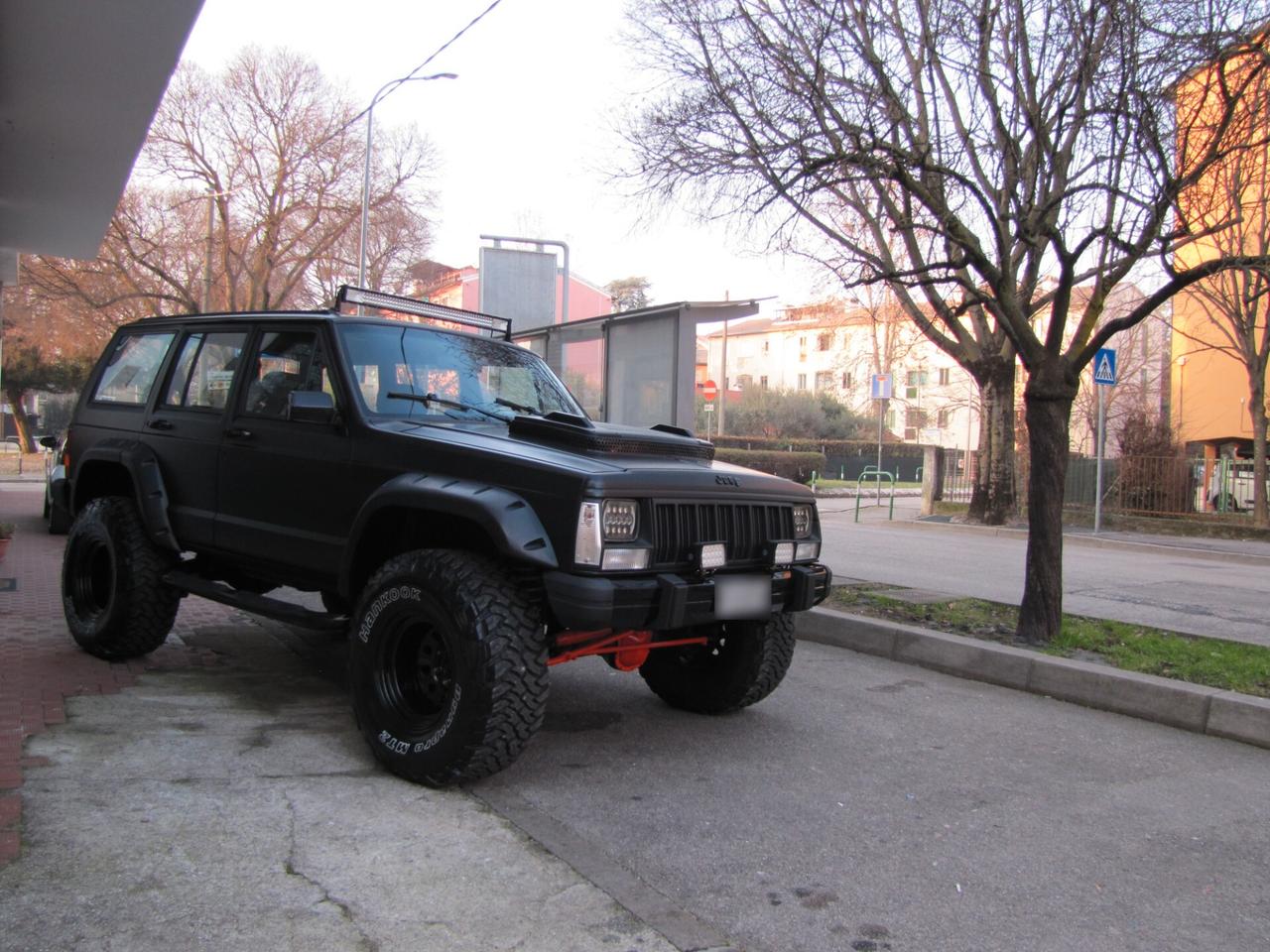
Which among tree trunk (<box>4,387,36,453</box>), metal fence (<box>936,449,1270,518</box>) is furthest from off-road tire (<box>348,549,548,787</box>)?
tree trunk (<box>4,387,36,453</box>)

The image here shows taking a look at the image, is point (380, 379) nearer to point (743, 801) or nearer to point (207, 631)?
point (743, 801)

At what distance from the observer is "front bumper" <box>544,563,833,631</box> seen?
3.73m

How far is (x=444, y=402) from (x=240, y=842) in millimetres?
2228

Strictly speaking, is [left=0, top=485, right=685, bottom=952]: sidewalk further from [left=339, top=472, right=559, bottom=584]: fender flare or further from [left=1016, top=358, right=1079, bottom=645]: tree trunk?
[left=1016, top=358, right=1079, bottom=645]: tree trunk

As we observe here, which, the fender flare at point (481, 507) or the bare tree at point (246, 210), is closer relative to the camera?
the fender flare at point (481, 507)

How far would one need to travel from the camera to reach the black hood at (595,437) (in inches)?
167

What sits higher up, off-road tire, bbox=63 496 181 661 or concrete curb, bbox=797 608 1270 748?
off-road tire, bbox=63 496 181 661

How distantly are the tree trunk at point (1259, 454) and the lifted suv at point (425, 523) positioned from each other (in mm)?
17129

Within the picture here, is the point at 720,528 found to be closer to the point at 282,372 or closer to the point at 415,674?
the point at 415,674

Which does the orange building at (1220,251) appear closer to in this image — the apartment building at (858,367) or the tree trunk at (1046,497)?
the tree trunk at (1046,497)

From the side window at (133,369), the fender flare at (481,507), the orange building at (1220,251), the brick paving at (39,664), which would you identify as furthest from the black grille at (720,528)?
the orange building at (1220,251)

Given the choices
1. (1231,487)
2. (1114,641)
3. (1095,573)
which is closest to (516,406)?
(1114,641)

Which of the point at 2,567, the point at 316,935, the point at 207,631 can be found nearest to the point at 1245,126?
the point at 316,935

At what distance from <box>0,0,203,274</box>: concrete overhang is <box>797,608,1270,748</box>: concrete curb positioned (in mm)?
6372
